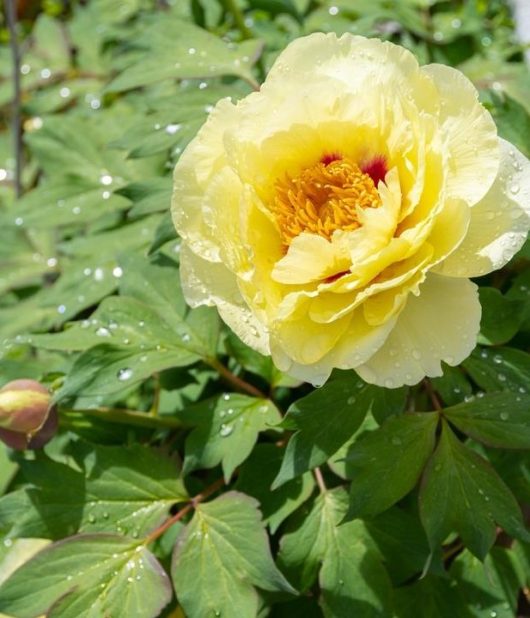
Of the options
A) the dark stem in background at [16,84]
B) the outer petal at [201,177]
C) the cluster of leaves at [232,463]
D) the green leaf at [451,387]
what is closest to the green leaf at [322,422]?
the cluster of leaves at [232,463]

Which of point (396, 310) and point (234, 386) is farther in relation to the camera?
point (234, 386)

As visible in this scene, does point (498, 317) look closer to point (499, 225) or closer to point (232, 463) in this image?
point (499, 225)

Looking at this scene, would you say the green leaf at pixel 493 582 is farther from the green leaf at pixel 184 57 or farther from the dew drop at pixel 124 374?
the green leaf at pixel 184 57

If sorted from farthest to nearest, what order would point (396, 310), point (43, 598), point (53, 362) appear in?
point (53, 362) → point (43, 598) → point (396, 310)

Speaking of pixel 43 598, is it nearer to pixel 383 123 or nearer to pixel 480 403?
pixel 480 403

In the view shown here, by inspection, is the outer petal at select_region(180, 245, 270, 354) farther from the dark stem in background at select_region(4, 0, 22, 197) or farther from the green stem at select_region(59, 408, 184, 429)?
the dark stem in background at select_region(4, 0, 22, 197)

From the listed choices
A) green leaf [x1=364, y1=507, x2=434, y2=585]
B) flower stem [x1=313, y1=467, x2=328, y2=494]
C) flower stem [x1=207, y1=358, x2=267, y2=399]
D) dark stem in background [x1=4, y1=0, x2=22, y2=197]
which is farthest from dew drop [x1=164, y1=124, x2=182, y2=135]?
dark stem in background [x1=4, y1=0, x2=22, y2=197]

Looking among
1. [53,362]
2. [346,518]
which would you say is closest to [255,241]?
[346,518]
